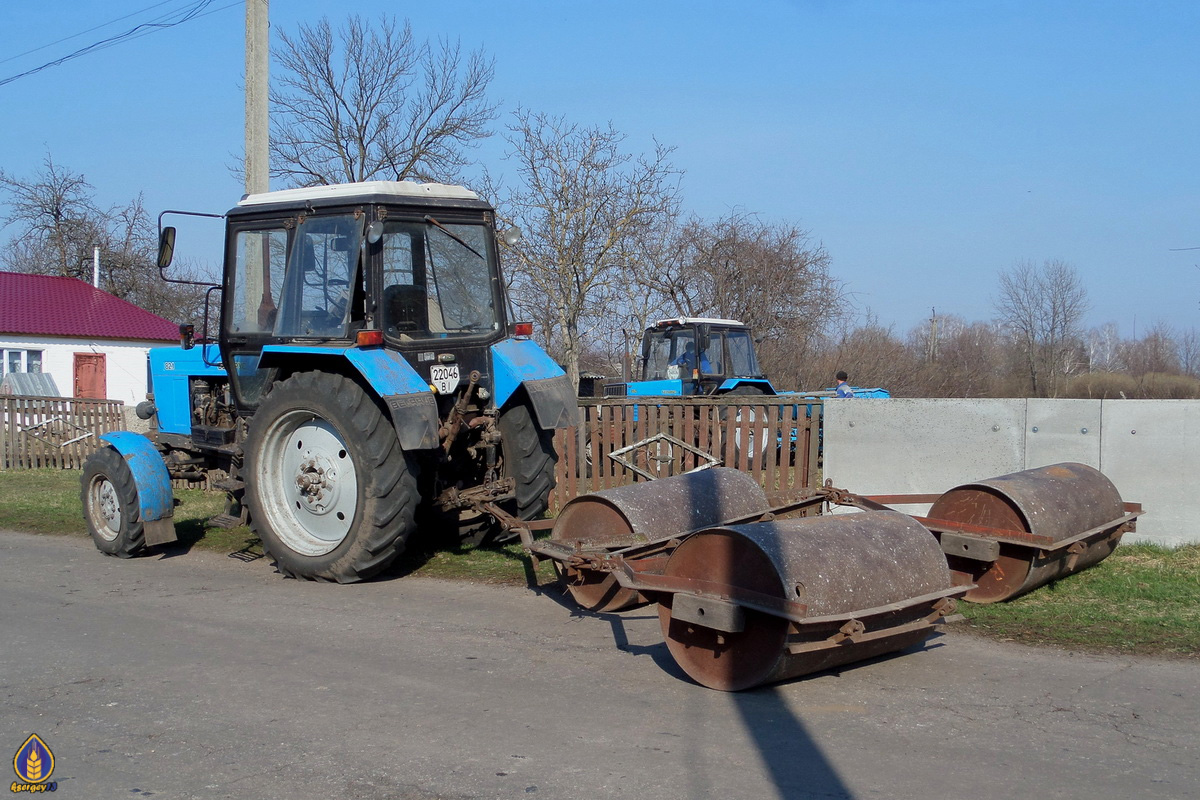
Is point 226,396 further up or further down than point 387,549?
further up

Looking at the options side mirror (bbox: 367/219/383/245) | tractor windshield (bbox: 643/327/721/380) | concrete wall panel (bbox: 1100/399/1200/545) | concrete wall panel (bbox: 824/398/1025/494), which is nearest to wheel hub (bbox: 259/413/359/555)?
side mirror (bbox: 367/219/383/245)

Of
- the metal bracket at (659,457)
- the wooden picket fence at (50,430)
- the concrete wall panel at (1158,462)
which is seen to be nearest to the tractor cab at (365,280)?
the metal bracket at (659,457)

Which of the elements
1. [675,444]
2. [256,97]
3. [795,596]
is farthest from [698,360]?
[795,596]

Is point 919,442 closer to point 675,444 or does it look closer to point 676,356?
point 675,444

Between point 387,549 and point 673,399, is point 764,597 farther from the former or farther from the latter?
point 673,399

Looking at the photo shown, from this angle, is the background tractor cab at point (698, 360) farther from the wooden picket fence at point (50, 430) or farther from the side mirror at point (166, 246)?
the side mirror at point (166, 246)

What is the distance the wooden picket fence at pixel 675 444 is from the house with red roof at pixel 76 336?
26158 mm

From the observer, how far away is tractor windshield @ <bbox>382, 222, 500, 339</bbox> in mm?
7516

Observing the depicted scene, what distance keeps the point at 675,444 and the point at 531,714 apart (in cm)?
589

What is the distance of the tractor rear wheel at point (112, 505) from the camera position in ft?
28.2

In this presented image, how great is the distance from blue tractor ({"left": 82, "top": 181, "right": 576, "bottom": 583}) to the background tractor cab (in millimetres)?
8958

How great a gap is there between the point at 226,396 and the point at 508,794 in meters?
6.55

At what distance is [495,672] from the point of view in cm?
537

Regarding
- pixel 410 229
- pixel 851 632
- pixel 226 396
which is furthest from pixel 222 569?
pixel 851 632
